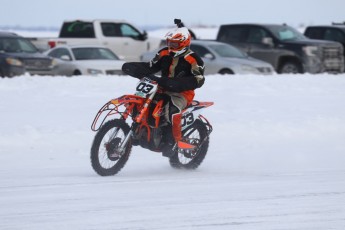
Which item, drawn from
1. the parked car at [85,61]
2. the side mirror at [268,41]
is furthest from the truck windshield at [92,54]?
the side mirror at [268,41]

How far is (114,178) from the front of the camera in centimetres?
872

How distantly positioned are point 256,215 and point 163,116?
246 centimetres

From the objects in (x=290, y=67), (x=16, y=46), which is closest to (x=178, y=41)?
(x=16, y=46)

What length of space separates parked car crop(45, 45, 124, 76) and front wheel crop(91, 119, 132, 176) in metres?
13.1

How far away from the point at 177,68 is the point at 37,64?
13673 mm

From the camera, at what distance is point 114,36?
2708 centimetres

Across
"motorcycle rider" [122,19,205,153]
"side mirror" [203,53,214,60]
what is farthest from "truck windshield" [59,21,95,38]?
"motorcycle rider" [122,19,205,153]

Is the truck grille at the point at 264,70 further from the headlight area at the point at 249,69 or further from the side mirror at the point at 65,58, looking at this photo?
the side mirror at the point at 65,58

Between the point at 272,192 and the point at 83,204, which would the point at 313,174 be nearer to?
the point at 272,192

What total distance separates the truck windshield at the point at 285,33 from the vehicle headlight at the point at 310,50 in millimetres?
882

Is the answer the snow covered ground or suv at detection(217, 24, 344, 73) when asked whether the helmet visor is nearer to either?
the snow covered ground

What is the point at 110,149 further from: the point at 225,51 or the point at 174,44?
the point at 225,51

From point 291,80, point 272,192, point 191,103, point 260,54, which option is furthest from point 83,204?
point 260,54

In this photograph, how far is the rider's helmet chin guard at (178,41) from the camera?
8.93m
